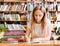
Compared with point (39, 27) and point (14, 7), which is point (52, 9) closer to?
point (14, 7)

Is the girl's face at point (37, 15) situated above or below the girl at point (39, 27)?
above

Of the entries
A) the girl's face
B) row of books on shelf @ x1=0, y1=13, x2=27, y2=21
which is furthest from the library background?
the girl's face

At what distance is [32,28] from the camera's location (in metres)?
1.56

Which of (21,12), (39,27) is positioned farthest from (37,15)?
(21,12)

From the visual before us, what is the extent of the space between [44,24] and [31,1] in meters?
2.58

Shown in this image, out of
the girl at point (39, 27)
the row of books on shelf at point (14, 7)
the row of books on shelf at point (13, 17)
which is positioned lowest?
the girl at point (39, 27)

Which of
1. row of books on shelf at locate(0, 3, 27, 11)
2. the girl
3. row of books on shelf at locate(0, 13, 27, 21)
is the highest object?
row of books on shelf at locate(0, 3, 27, 11)

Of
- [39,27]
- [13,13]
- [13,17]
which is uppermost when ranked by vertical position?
[13,13]

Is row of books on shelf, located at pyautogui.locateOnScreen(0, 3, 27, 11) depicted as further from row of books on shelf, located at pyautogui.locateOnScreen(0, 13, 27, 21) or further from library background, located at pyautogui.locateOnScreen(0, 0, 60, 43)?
row of books on shelf, located at pyautogui.locateOnScreen(0, 13, 27, 21)

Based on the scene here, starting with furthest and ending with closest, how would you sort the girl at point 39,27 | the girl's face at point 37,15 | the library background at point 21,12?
the library background at point 21,12 < the girl's face at point 37,15 < the girl at point 39,27

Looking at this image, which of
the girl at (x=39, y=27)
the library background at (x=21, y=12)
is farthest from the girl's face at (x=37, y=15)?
the library background at (x=21, y=12)

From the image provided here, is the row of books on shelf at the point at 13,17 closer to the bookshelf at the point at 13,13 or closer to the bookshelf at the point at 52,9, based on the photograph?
the bookshelf at the point at 13,13

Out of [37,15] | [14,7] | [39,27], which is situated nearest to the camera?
[39,27]

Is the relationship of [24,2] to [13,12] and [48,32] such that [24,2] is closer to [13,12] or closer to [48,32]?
[13,12]
